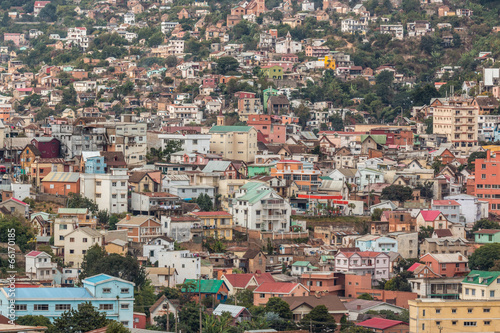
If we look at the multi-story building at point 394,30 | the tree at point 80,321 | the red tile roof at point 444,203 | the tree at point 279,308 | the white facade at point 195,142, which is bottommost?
the tree at point 279,308

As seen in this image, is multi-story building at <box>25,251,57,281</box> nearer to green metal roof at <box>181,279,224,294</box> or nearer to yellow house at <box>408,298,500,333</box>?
green metal roof at <box>181,279,224,294</box>

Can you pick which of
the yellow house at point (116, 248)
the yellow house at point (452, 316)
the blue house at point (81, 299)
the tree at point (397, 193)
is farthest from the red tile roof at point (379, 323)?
the tree at point (397, 193)

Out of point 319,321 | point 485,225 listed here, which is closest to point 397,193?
point 485,225

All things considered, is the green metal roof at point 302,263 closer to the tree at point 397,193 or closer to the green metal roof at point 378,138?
the tree at point 397,193

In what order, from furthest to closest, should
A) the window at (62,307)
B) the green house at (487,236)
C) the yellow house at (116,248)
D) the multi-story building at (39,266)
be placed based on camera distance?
the green house at (487,236) < the yellow house at (116,248) < the multi-story building at (39,266) < the window at (62,307)

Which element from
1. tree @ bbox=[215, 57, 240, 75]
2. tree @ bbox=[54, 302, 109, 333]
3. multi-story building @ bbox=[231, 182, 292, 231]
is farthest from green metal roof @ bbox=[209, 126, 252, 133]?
tree @ bbox=[54, 302, 109, 333]

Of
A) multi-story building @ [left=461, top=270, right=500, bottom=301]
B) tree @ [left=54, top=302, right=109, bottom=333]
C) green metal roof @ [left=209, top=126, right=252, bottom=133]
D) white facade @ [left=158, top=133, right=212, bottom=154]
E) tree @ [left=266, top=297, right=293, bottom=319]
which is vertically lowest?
tree @ [left=266, top=297, right=293, bottom=319]
